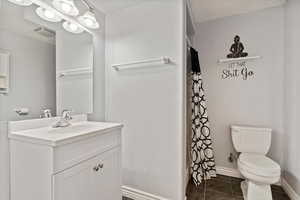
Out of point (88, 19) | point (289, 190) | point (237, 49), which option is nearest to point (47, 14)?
point (88, 19)

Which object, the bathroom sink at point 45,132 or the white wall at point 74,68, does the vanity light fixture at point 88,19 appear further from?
the bathroom sink at point 45,132

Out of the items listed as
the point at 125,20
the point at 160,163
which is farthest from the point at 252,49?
the point at 160,163

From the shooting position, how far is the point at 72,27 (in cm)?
162

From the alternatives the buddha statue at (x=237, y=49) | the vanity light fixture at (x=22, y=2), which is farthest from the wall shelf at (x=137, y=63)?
the buddha statue at (x=237, y=49)

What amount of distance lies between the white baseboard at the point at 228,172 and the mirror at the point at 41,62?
2.09m

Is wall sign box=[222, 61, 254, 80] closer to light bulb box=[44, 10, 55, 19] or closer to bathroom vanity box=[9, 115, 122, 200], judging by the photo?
bathroom vanity box=[9, 115, 122, 200]

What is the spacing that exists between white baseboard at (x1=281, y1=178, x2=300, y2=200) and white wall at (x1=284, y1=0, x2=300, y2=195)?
Answer: 0.16 ft

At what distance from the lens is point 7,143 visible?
3.70ft

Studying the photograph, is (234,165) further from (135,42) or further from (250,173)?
(135,42)

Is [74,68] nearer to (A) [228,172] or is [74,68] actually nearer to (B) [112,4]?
(B) [112,4]

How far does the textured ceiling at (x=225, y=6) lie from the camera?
1.98m

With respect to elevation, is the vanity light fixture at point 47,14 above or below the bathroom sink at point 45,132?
above

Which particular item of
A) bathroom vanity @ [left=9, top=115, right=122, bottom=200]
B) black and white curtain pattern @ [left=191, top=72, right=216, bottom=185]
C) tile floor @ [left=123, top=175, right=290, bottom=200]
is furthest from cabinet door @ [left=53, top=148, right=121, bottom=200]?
black and white curtain pattern @ [left=191, top=72, right=216, bottom=185]

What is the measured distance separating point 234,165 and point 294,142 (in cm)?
80
